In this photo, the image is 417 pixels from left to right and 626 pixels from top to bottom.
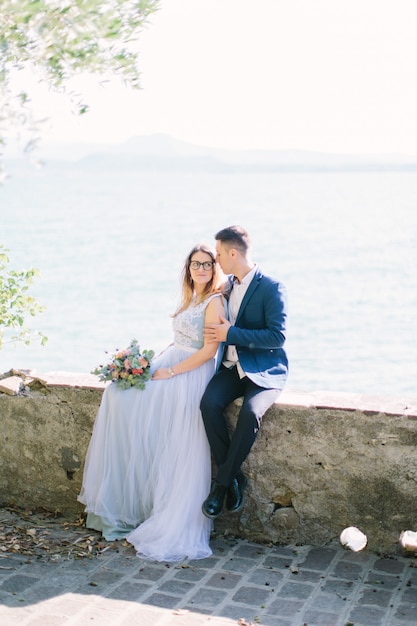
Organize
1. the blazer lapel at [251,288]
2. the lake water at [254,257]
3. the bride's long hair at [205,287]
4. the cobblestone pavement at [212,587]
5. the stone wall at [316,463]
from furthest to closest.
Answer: the lake water at [254,257]
the bride's long hair at [205,287]
the blazer lapel at [251,288]
the stone wall at [316,463]
the cobblestone pavement at [212,587]

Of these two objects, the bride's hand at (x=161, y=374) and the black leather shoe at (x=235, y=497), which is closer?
the black leather shoe at (x=235, y=497)

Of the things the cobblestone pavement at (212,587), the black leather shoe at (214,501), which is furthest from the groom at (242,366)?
the cobblestone pavement at (212,587)

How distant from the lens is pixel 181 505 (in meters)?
5.08

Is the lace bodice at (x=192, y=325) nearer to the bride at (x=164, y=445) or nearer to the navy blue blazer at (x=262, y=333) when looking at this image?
the bride at (x=164, y=445)

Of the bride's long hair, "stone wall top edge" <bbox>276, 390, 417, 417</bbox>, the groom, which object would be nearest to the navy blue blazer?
the groom

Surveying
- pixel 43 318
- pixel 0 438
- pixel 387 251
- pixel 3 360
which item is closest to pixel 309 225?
pixel 387 251

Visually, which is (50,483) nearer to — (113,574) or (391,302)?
(113,574)

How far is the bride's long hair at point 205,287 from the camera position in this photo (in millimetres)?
5301

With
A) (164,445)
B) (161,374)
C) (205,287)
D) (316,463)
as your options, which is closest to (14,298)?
(161,374)

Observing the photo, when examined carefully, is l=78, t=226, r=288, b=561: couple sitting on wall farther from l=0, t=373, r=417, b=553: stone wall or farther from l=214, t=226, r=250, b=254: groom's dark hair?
l=0, t=373, r=417, b=553: stone wall

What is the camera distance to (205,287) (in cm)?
541

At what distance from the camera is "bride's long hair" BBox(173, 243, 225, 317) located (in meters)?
5.30

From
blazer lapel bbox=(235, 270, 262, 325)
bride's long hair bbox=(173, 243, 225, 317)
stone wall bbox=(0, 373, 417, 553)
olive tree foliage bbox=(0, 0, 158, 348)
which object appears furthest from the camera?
bride's long hair bbox=(173, 243, 225, 317)

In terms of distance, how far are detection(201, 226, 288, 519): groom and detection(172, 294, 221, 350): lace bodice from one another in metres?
0.15
